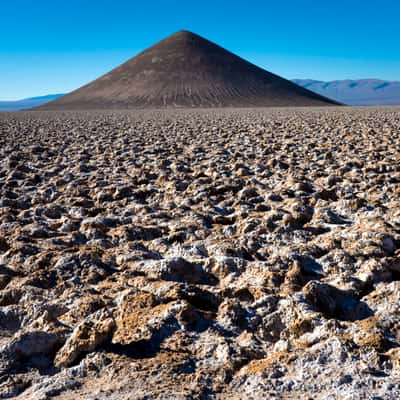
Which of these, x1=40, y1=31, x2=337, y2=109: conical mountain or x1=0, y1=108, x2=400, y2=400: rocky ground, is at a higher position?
x1=40, y1=31, x2=337, y2=109: conical mountain

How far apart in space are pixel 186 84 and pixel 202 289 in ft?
261

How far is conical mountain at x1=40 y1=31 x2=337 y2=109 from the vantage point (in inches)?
2862

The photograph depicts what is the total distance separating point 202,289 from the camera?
2.85 metres

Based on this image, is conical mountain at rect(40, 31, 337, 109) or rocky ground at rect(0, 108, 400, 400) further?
conical mountain at rect(40, 31, 337, 109)

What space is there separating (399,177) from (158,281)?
3866 mm

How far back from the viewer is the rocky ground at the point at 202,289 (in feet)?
6.70

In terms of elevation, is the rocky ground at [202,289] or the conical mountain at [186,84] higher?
the conical mountain at [186,84]

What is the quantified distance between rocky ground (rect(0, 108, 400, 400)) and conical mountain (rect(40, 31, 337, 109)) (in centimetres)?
6385

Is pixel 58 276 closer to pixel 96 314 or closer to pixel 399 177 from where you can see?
pixel 96 314

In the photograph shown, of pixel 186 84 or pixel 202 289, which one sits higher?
pixel 186 84

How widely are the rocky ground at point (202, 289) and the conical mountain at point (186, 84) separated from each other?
209 feet

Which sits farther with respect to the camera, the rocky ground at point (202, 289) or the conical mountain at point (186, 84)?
the conical mountain at point (186, 84)

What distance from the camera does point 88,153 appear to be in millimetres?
9234

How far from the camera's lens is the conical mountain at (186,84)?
72.7 m
